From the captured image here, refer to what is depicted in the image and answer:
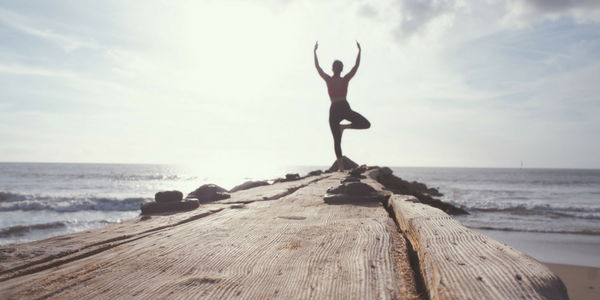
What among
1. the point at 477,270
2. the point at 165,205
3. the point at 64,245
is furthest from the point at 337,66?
the point at 477,270

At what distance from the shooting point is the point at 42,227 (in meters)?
13.7

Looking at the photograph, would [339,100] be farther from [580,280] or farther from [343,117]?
[580,280]

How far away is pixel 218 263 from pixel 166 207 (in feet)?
5.50

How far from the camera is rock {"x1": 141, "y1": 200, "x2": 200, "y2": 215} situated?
→ 264cm

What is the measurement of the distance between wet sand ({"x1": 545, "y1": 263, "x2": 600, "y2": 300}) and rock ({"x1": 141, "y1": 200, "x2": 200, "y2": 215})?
720 cm

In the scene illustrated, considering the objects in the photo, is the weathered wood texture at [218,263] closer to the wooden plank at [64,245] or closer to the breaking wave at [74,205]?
the wooden plank at [64,245]

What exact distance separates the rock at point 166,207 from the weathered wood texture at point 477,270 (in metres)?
1.91

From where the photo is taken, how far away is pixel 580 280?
7.15 metres

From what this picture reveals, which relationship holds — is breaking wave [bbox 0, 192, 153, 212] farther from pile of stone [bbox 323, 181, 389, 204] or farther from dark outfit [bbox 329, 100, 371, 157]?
pile of stone [bbox 323, 181, 389, 204]

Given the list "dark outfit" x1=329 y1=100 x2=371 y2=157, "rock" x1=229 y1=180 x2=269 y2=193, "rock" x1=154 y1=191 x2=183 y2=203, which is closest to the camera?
"rock" x1=154 y1=191 x2=183 y2=203

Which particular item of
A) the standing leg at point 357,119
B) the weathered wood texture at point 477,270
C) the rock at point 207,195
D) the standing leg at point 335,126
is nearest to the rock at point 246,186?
the rock at point 207,195

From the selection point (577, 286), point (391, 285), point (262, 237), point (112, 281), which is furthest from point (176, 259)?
point (577, 286)

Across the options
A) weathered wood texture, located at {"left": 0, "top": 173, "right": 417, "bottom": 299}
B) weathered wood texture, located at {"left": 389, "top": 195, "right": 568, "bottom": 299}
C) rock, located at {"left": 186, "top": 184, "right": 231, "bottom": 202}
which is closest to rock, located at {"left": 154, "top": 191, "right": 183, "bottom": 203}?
rock, located at {"left": 186, "top": 184, "right": 231, "bottom": 202}

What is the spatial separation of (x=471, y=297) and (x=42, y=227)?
1695 cm
